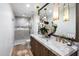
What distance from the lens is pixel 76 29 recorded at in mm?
1486

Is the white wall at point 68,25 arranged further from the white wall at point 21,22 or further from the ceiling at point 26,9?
the white wall at point 21,22

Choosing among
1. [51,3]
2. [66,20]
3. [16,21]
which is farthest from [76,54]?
[16,21]

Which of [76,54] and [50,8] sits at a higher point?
[50,8]

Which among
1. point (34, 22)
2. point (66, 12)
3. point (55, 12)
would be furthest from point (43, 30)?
point (66, 12)

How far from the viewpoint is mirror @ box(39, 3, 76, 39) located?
151 cm

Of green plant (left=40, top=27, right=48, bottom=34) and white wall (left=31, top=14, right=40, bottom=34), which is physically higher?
white wall (left=31, top=14, right=40, bottom=34)

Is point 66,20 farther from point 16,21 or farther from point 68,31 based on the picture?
point 16,21

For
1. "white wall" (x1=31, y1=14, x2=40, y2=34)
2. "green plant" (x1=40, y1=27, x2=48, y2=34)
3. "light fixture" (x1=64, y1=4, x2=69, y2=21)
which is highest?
"light fixture" (x1=64, y1=4, x2=69, y2=21)

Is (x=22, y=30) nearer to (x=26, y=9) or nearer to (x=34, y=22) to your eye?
(x=34, y=22)

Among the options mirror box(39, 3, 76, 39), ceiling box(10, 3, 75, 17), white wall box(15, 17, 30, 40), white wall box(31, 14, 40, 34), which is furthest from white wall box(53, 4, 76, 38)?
white wall box(15, 17, 30, 40)

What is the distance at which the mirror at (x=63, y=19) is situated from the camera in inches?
59.3

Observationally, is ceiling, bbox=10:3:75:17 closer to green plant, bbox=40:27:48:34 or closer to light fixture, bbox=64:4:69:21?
light fixture, bbox=64:4:69:21

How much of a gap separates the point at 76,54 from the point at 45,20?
691 mm

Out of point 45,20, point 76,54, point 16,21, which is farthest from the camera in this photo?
point 45,20
